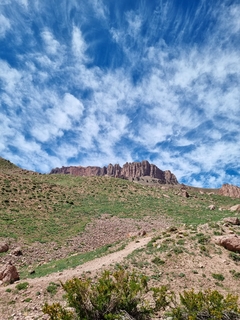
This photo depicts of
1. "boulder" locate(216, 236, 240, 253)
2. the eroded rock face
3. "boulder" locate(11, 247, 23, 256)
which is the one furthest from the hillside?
the eroded rock face

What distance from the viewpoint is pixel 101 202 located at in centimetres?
4300

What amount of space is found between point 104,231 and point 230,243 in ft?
54.3

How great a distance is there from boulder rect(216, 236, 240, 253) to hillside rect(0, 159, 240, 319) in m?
0.48

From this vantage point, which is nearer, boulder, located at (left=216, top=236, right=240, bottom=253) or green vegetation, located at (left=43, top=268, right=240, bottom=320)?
green vegetation, located at (left=43, top=268, right=240, bottom=320)

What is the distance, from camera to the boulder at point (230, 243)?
1581 centimetres

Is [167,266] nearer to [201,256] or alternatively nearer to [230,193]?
[201,256]

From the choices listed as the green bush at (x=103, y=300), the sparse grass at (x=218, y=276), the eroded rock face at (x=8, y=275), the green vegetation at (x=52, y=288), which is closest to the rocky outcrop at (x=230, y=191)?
the sparse grass at (x=218, y=276)

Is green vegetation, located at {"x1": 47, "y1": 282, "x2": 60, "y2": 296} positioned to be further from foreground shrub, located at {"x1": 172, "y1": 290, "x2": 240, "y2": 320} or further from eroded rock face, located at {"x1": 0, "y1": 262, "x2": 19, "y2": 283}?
foreground shrub, located at {"x1": 172, "y1": 290, "x2": 240, "y2": 320}

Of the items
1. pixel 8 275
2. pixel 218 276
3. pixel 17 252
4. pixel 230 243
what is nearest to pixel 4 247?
pixel 17 252

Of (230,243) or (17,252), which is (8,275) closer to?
(17,252)

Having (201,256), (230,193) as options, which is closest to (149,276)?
(201,256)

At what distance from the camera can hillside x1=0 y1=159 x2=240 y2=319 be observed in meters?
13.6

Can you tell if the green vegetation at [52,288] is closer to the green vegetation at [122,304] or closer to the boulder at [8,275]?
the boulder at [8,275]

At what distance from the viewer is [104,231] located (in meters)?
28.9
